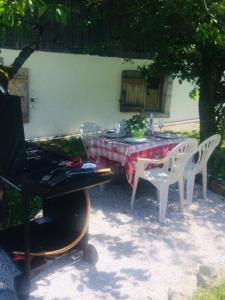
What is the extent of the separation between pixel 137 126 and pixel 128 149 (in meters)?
0.55

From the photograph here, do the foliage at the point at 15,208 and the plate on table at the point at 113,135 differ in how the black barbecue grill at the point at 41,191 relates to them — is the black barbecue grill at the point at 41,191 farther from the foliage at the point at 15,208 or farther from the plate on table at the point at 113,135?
the plate on table at the point at 113,135

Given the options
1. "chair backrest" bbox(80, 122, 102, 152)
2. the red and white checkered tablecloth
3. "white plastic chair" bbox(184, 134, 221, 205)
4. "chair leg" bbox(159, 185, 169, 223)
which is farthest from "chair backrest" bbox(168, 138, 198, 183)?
"chair backrest" bbox(80, 122, 102, 152)

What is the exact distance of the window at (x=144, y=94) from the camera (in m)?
8.44

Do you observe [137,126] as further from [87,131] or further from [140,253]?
[140,253]

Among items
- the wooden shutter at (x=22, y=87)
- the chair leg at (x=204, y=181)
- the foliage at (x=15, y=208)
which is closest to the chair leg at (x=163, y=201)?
the chair leg at (x=204, y=181)

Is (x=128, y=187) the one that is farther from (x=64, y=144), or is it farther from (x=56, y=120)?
(x=56, y=120)

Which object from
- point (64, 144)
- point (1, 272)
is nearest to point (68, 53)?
point (64, 144)

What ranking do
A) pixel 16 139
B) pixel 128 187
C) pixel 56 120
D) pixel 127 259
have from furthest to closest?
pixel 56 120 < pixel 128 187 < pixel 127 259 < pixel 16 139

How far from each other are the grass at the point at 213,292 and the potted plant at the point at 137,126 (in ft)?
7.55

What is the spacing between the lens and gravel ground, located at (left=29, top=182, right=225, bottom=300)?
8.77 ft

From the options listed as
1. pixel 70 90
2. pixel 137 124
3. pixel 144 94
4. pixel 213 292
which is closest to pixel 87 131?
pixel 137 124

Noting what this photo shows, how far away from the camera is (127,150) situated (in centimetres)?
409

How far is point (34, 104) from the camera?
7023 mm

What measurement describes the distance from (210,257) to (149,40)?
337 centimetres
